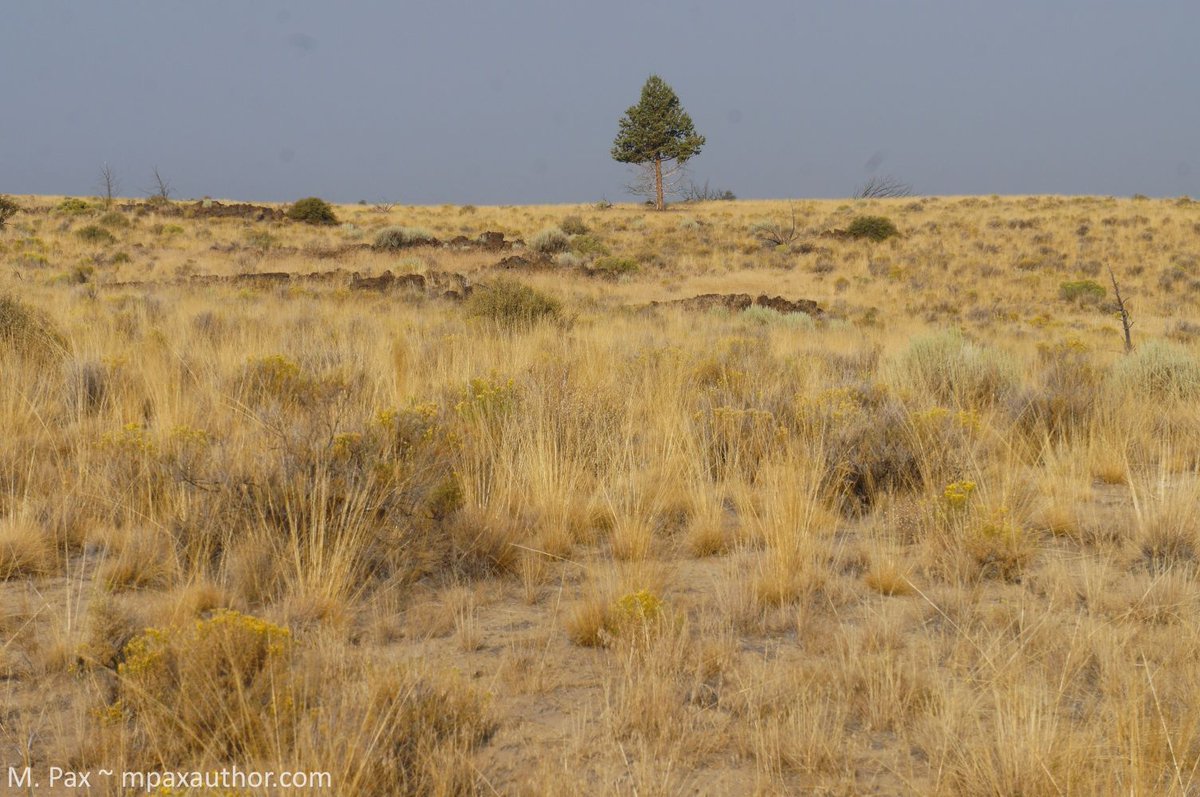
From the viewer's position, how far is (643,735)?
7.34 feet

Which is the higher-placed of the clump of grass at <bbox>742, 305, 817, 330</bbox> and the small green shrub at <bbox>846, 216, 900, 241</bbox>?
the small green shrub at <bbox>846, 216, 900, 241</bbox>

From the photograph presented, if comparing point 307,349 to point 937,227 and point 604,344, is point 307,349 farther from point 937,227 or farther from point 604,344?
point 937,227

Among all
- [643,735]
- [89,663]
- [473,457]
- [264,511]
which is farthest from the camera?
[473,457]

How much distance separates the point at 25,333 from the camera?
277 inches

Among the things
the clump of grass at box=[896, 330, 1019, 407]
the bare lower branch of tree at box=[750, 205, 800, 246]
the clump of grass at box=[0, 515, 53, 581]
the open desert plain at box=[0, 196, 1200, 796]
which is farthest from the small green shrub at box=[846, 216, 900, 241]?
the clump of grass at box=[0, 515, 53, 581]

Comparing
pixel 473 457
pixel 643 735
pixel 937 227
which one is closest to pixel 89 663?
pixel 643 735

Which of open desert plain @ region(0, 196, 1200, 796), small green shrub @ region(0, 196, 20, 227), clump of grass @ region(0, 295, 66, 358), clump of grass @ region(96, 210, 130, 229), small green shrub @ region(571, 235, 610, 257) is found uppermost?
small green shrub @ region(0, 196, 20, 227)

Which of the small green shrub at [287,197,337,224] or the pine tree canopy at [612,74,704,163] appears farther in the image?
the pine tree canopy at [612,74,704,163]

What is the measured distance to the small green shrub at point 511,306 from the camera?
34.1 ft

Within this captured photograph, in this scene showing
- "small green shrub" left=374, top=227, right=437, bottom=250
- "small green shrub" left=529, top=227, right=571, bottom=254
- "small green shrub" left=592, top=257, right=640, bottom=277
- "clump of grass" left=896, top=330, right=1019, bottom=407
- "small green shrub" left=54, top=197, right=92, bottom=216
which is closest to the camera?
"clump of grass" left=896, top=330, right=1019, bottom=407

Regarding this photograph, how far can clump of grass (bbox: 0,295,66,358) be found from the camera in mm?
6785

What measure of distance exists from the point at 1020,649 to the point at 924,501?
1490 mm

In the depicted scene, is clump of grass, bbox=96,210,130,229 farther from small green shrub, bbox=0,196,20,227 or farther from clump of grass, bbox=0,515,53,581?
clump of grass, bbox=0,515,53,581

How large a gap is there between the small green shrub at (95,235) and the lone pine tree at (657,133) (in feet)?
91.3
